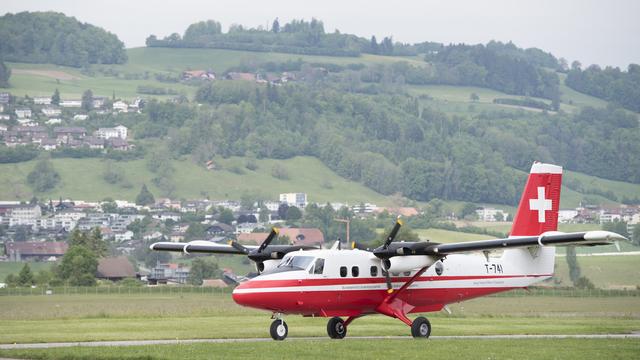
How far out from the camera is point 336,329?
4297cm

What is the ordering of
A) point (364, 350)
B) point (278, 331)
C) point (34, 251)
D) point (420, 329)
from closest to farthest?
1. point (364, 350)
2. point (278, 331)
3. point (420, 329)
4. point (34, 251)

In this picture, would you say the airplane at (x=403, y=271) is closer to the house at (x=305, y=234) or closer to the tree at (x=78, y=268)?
the tree at (x=78, y=268)

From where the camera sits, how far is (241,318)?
56.0m

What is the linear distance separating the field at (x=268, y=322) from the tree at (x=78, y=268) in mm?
22557

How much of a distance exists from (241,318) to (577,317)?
1595cm

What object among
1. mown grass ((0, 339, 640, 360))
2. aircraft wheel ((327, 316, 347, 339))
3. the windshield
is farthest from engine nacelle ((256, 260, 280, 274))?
mown grass ((0, 339, 640, 360))

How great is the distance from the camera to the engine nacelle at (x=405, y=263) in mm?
42562

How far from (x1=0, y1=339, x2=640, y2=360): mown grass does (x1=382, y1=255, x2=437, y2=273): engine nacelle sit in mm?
3185

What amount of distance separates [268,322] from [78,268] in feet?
184

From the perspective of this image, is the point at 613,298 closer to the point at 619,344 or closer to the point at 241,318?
the point at 241,318

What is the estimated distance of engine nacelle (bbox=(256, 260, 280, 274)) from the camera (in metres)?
42.4

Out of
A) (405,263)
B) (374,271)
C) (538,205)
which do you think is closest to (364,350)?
(374,271)

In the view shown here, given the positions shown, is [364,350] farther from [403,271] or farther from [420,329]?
[403,271]

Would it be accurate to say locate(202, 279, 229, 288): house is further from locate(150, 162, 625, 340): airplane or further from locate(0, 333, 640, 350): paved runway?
locate(0, 333, 640, 350): paved runway
